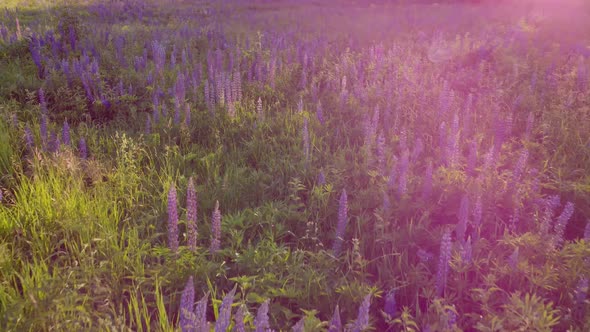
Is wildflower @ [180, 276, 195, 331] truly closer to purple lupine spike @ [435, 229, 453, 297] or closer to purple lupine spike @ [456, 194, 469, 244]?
purple lupine spike @ [435, 229, 453, 297]

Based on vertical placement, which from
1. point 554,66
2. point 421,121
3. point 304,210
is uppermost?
point 554,66

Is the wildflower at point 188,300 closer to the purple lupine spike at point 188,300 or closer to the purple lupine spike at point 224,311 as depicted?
the purple lupine spike at point 188,300

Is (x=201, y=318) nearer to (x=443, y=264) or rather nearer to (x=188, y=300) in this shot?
(x=188, y=300)

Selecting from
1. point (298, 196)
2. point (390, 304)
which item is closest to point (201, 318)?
point (390, 304)

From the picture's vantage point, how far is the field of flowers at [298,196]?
237 cm

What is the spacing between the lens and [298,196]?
375 cm

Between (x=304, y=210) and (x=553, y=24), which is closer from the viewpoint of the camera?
(x=304, y=210)

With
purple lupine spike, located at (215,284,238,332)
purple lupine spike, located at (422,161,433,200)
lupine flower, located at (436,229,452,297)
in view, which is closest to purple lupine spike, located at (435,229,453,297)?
lupine flower, located at (436,229,452,297)

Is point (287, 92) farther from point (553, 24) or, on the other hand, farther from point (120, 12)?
point (120, 12)

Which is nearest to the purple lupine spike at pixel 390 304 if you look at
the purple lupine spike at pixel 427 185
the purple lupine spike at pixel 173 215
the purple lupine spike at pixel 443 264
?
the purple lupine spike at pixel 443 264

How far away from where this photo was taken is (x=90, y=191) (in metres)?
3.54

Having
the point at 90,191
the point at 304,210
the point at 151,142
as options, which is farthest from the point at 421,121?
the point at 90,191

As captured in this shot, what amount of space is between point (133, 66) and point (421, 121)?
5.36 meters

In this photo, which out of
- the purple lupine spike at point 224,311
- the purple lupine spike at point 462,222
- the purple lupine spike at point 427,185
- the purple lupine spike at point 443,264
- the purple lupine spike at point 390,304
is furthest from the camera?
the purple lupine spike at point 427,185
